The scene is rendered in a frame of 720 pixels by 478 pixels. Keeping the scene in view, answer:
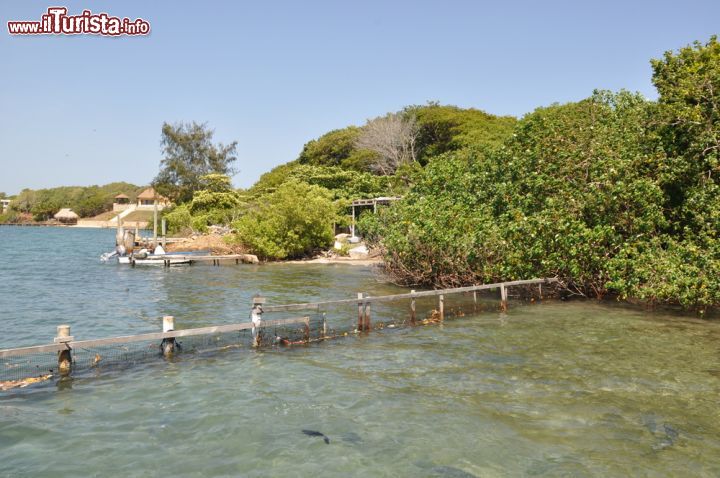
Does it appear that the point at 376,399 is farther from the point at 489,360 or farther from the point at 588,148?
the point at 588,148

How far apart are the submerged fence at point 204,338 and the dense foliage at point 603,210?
2139 mm

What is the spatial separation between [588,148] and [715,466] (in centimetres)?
1645

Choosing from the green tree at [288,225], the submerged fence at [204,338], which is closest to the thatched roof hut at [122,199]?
the green tree at [288,225]

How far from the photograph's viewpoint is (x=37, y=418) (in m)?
8.55

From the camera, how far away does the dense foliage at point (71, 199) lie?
134000 millimetres

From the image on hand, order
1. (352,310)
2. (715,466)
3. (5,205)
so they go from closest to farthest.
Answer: (715,466), (352,310), (5,205)

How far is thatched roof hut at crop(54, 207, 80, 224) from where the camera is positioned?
131 metres

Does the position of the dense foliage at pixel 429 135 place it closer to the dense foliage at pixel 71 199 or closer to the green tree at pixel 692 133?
the green tree at pixel 692 133

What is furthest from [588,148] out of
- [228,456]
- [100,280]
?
[100,280]

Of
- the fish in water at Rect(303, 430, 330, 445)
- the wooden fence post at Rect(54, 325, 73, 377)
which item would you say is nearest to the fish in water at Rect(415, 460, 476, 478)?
the fish in water at Rect(303, 430, 330, 445)

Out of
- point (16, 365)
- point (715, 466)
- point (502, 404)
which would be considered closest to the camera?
point (715, 466)

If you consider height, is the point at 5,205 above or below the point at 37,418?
above

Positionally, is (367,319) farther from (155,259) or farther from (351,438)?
(155,259)

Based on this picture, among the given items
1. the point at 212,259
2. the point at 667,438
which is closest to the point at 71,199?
the point at 212,259
